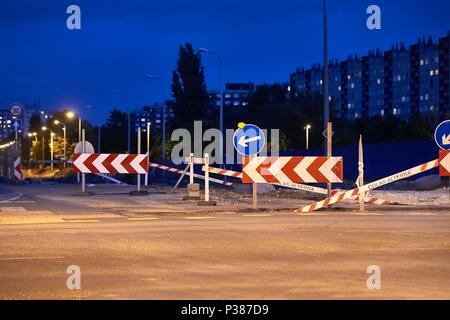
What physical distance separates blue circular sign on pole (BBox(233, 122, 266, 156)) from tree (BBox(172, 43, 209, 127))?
70.2m

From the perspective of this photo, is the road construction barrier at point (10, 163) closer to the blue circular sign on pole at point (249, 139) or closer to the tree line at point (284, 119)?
the blue circular sign on pole at point (249, 139)

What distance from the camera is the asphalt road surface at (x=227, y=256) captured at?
30.0 ft

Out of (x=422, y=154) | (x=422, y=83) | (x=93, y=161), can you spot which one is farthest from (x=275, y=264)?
(x=422, y=83)

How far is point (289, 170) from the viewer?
2278 centimetres

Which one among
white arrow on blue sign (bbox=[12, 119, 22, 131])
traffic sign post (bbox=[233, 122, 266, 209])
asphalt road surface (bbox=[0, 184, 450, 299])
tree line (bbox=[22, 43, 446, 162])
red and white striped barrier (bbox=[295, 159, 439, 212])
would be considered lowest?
asphalt road surface (bbox=[0, 184, 450, 299])

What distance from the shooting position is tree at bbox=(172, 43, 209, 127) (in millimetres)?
93250

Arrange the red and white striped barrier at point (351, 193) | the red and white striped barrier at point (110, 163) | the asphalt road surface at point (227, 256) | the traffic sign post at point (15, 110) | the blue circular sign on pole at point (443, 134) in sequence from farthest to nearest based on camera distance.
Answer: the traffic sign post at point (15, 110)
the red and white striped barrier at point (110, 163)
the blue circular sign on pole at point (443, 134)
the red and white striped barrier at point (351, 193)
the asphalt road surface at point (227, 256)

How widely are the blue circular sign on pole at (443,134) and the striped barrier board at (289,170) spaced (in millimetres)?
3416

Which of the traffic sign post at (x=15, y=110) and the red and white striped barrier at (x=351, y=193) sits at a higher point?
the traffic sign post at (x=15, y=110)

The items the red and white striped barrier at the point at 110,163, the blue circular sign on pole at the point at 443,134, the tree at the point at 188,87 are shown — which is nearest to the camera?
the blue circular sign on pole at the point at 443,134

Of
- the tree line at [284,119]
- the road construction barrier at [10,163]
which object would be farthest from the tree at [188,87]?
the road construction barrier at [10,163]

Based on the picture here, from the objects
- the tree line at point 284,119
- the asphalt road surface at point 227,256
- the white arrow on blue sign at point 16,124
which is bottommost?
the asphalt road surface at point 227,256

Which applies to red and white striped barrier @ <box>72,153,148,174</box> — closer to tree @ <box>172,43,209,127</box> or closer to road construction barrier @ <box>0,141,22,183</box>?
road construction barrier @ <box>0,141,22,183</box>

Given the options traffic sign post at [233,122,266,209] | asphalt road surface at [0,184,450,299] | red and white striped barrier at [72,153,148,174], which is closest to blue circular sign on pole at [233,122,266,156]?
traffic sign post at [233,122,266,209]
